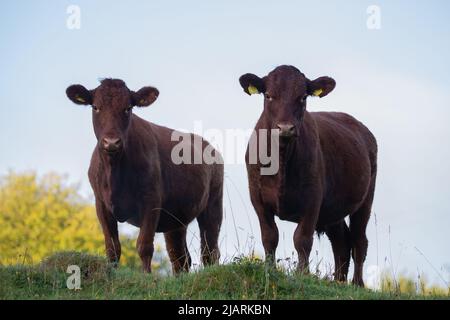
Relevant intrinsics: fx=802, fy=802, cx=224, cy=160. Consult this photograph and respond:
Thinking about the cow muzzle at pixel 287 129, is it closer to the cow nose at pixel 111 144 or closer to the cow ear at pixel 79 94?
the cow nose at pixel 111 144

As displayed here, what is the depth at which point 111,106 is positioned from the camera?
12852mm

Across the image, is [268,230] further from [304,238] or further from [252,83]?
[252,83]

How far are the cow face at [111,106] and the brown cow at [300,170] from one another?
2.02 m

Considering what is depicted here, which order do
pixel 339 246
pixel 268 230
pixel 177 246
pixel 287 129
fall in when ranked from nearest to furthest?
pixel 287 129, pixel 268 230, pixel 339 246, pixel 177 246

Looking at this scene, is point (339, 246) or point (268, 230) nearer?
point (268, 230)

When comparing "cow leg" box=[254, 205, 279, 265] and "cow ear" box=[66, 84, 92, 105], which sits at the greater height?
"cow ear" box=[66, 84, 92, 105]

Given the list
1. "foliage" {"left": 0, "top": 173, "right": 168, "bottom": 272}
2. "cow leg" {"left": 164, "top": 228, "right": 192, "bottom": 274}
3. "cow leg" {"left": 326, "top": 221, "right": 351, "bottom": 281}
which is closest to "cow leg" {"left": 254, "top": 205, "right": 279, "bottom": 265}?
"cow leg" {"left": 326, "top": 221, "right": 351, "bottom": 281}

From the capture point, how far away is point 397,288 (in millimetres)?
10672

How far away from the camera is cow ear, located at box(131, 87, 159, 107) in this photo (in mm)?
13565

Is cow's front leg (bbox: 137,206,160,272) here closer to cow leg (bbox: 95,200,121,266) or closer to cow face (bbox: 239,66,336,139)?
cow leg (bbox: 95,200,121,266)

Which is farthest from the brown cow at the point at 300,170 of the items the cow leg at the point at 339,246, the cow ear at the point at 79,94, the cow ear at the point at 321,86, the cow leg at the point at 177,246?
the cow leg at the point at 177,246

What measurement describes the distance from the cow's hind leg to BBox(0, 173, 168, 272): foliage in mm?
25199

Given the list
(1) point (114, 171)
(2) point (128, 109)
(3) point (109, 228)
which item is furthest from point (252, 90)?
(3) point (109, 228)

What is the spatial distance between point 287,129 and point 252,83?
1.34m
